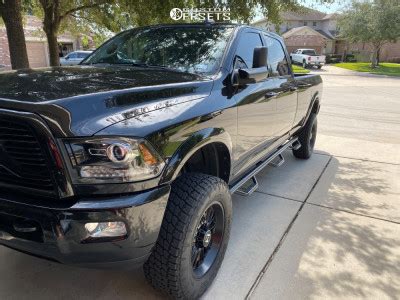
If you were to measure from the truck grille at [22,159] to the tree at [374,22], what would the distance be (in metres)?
37.8

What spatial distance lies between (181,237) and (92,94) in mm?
960

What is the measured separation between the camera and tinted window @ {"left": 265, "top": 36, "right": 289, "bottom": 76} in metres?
4.27

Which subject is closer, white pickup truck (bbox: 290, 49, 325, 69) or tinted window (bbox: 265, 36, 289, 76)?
tinted window (bbox: 265, 36, 289, 76)

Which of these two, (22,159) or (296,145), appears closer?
(22,159)

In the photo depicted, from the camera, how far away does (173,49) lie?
3314mm

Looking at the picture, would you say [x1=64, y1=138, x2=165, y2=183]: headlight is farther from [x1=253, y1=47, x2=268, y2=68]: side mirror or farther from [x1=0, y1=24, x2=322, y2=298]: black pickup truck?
[x1=253, y1=47, x2=268, y2=68]: side mirror

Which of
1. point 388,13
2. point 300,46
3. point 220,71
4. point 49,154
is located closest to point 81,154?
point 49,154

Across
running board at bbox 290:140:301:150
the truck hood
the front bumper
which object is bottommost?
running board at bbox 290:140:301:150

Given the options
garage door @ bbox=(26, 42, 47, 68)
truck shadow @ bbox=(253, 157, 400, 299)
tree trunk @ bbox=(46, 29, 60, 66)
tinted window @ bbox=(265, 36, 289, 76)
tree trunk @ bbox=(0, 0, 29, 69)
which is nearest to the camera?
truck shadow @ bbox=(253, 157, 400, 299)

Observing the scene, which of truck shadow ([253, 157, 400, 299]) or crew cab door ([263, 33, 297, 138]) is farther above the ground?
crew cab door ([263, 33, 297, 138])

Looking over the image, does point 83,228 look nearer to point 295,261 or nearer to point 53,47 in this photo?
point 295,261

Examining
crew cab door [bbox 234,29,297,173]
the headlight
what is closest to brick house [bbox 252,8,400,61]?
crew cab door [bbox 234,29,297,173]

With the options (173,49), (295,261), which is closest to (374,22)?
(173,49)

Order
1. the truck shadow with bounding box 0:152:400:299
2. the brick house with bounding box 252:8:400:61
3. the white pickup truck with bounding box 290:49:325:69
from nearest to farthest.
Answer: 1. the truck shadow with bounding box 0:152:400:299
2. the white pickup truck with bounding box 290:49:325:69
3. the brick house with bounding box 252:8:400:61
